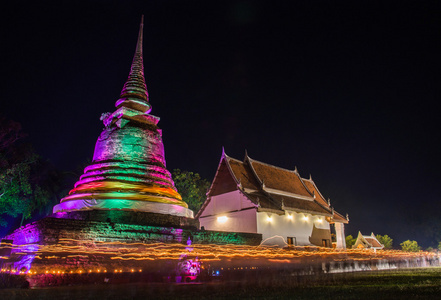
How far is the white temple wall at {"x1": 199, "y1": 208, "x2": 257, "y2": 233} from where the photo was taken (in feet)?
65.1

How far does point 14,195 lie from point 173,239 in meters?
13.4

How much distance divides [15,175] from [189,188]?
A: 13222mm

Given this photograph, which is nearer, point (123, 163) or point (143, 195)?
point (143, 195)

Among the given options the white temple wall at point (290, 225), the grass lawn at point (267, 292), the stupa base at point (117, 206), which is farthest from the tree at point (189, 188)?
the grass lawn at point (267, 292)

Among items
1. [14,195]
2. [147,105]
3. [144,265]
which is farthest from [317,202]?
[14,195]

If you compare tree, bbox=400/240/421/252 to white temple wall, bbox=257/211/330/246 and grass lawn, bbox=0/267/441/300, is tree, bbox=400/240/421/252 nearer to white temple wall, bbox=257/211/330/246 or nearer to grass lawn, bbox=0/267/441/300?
white temple wall, bbox=257/211/330/246

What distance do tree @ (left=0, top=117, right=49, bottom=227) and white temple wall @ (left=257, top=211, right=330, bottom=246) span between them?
14.7 m

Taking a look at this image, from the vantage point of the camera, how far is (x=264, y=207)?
1992 centimetres

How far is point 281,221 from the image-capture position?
69.4 feet

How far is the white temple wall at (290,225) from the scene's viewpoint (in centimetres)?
1989

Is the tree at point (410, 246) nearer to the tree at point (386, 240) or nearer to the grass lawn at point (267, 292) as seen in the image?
the tree at point (386, 240)

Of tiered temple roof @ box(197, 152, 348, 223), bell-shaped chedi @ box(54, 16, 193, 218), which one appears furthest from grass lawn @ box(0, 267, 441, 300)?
tiered temple roof @ box(197, 152, 348, 223)

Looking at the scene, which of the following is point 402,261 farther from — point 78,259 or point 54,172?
point 54,172

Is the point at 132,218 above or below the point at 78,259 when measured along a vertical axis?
above
